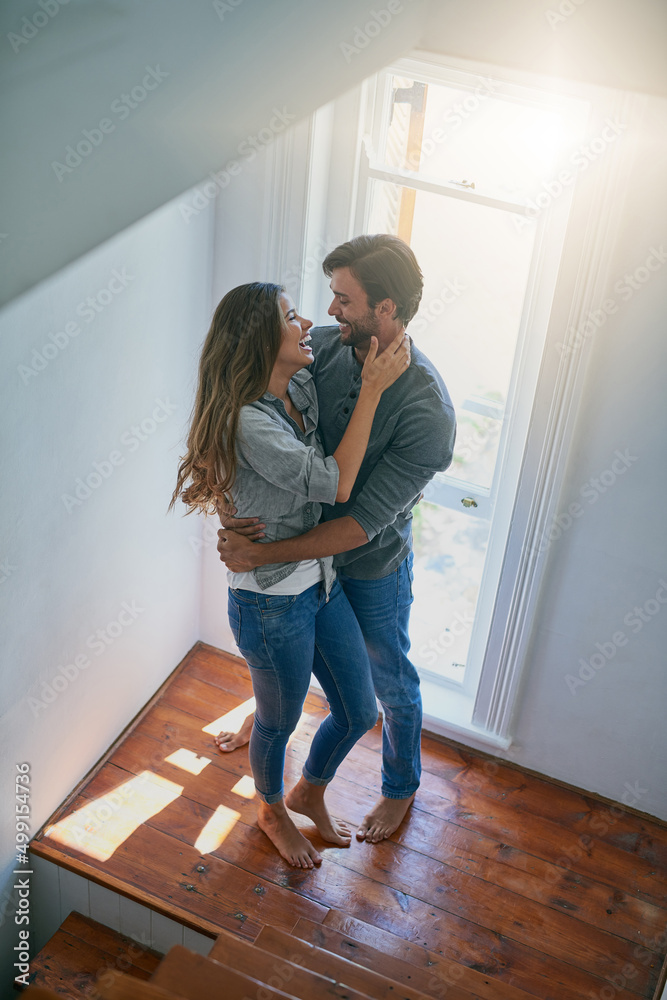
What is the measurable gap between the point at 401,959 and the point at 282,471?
1.35m

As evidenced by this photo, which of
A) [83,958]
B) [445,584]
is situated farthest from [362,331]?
[83,958]

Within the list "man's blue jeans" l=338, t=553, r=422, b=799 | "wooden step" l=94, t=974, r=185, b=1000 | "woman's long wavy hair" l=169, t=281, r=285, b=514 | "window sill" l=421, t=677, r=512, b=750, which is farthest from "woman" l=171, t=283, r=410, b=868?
"wooden step" l=94, t=974, r=185, b=1000

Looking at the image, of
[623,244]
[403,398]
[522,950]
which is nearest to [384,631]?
[403,398]

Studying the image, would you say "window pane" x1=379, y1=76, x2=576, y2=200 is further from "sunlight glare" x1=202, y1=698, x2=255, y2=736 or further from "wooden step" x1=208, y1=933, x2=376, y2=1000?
"wooden step" x1=208, y1=933, x2=376, y2=1000

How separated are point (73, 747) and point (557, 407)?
1.82 m

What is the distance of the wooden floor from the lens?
7.68 ft

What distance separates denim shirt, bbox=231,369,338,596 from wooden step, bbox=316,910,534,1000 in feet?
2.99

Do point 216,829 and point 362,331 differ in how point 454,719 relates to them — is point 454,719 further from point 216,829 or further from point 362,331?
point 362,331

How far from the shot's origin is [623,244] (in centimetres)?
223

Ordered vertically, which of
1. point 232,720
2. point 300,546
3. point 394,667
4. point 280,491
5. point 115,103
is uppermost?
point 115,103

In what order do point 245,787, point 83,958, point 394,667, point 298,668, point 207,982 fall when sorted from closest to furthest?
point 207,982, point 298,668, point 83,958, point 394,667, point 245,787

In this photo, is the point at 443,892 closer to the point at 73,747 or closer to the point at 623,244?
the point at 73,747

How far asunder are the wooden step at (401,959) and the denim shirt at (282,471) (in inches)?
35.8

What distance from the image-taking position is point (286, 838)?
8.23ft
